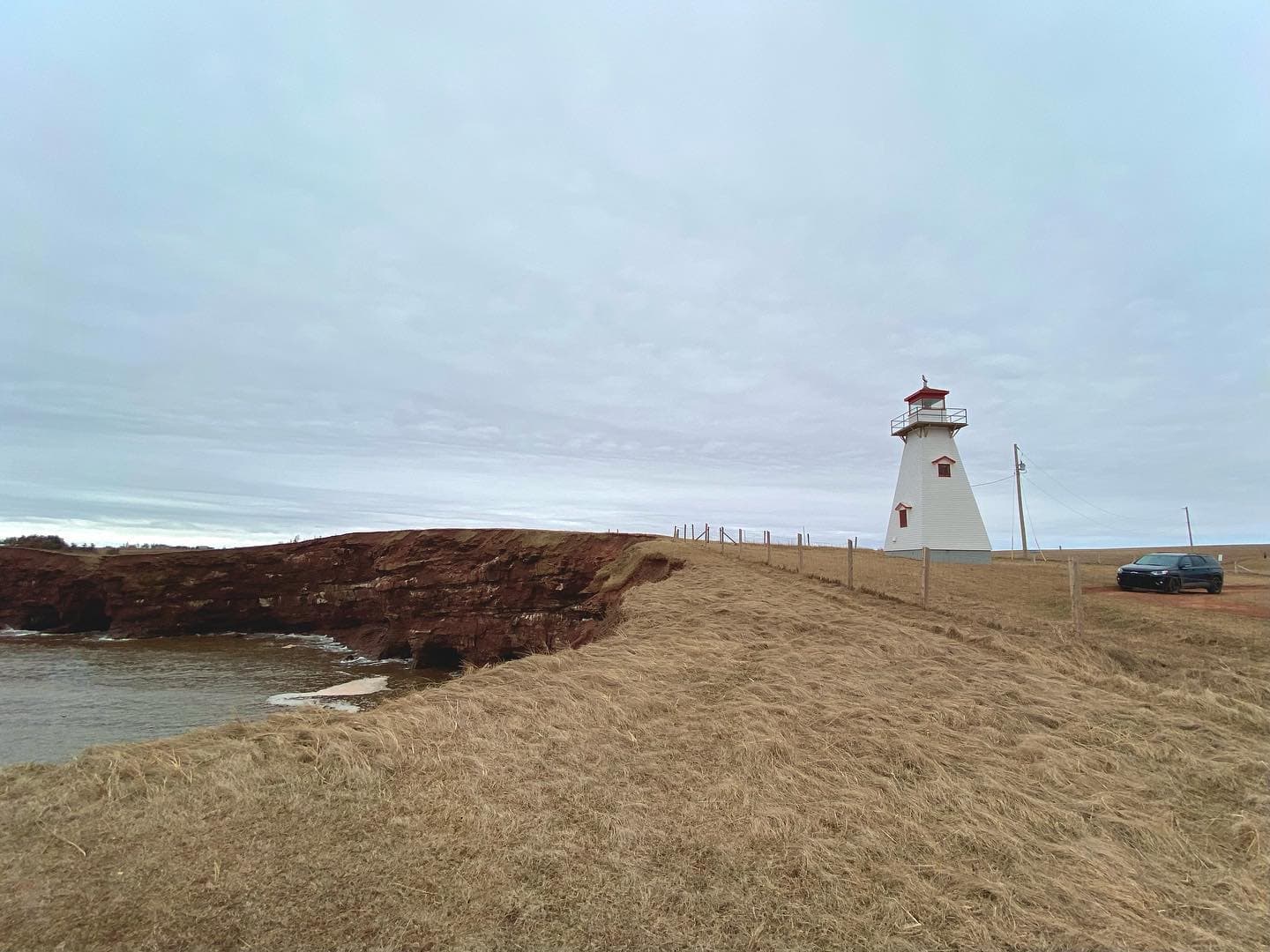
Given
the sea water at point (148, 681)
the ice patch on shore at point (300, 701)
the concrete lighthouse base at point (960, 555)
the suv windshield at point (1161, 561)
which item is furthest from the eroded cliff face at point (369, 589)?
the concrete lighthouse base at point (960, 555)

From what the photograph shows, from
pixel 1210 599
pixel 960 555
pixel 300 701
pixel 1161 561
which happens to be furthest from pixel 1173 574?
pixel 300 701

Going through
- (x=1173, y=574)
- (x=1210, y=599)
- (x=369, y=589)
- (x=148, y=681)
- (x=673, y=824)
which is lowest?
(x=148, y=681)

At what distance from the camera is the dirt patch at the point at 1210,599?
16.1m

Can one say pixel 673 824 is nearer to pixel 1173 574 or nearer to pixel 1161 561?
pixel 1173 574

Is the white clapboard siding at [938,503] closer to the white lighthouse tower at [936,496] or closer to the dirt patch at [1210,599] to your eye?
the white lighthouse tower at [936,496]

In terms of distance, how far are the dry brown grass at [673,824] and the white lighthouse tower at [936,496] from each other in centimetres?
2711

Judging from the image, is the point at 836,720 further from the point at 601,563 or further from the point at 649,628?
the point at 601,563

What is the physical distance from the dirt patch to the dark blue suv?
13.1 inches

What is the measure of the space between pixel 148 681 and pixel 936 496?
3722 centimetres

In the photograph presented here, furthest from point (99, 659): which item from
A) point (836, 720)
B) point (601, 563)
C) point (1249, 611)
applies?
point (1249, 611)

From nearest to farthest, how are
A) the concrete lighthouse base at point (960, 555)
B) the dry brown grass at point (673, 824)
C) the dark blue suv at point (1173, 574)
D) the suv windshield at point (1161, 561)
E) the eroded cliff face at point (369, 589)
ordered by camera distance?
the dry brown grass at point (673, 824), the dark blue suv at point (1173, 574), the suv windshield at point (1161, 561), the eroded cliff face at point (369, 589), the concrete lighthouse base at point (960, 555)

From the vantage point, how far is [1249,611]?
51.4ft

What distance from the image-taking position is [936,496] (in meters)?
34.3

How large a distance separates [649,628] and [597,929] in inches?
368
